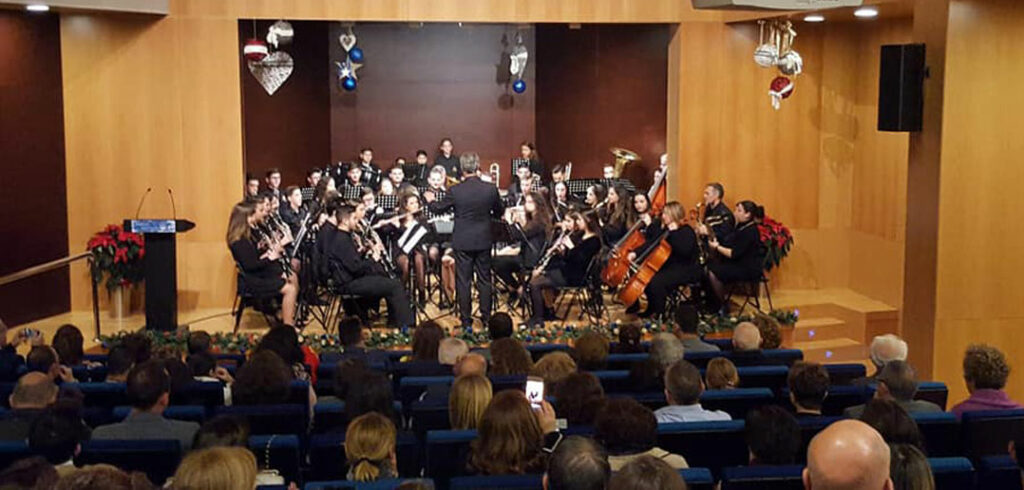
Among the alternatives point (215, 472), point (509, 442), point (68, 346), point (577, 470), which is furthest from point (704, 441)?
point (68, 346)

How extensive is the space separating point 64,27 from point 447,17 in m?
3.80

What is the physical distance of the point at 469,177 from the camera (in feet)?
35.8

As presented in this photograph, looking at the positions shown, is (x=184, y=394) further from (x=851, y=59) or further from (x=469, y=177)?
(x=851, y=59)

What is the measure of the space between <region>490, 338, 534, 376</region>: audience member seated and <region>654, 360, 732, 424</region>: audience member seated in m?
1.08

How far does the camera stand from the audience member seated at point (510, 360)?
655 centimetres

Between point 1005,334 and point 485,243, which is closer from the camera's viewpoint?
point 1005,334

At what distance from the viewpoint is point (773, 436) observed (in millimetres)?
4793

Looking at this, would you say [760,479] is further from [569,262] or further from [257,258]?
[257,258]

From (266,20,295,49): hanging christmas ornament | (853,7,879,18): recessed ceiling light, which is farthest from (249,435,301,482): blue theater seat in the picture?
(266,20,295,49): hanging christmas ornament

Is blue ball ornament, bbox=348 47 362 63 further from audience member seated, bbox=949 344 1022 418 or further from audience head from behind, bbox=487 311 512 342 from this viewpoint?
audience member seated, bbox=949 344 1022 418

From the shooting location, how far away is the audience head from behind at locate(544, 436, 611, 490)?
3.83 meters

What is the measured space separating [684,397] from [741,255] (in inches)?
232

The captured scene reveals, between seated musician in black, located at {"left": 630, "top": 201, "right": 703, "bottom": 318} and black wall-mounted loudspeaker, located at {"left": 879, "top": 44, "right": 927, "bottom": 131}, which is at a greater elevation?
black wall-mounted loudspeaker, located at {"left": 879, "top": 44, "right": 927, "bottom": 131}

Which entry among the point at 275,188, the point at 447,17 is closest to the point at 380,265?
the point at 275,188
